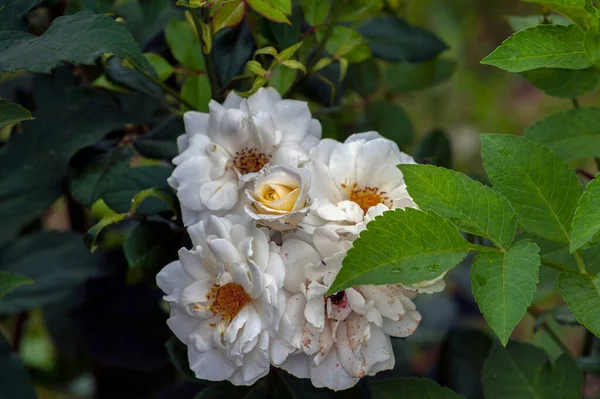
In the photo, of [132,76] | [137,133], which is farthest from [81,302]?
[132,76]

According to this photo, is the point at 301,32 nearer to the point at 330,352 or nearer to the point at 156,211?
the point at 156,211

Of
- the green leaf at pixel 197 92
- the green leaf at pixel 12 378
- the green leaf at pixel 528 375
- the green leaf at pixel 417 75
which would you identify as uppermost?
the green leaf at pixel 197 92

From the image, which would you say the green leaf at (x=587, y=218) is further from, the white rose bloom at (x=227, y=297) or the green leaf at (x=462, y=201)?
the white rose bloom at (x=227, y=297)

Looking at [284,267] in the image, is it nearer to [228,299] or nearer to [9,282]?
[228,299]

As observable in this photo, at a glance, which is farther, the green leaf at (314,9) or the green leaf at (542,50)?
the green leaf at (314,9)

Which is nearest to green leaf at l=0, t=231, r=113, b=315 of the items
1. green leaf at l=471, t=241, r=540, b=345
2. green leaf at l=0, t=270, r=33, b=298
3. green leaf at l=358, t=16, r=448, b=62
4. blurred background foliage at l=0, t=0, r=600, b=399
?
blurred background foliage at l=0, t=0, r=600, b=399

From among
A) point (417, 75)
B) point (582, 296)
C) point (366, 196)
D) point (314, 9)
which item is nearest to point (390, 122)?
point (417, 75)

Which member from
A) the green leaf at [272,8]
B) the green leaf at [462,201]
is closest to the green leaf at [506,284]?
the green leaf at [462,201]
